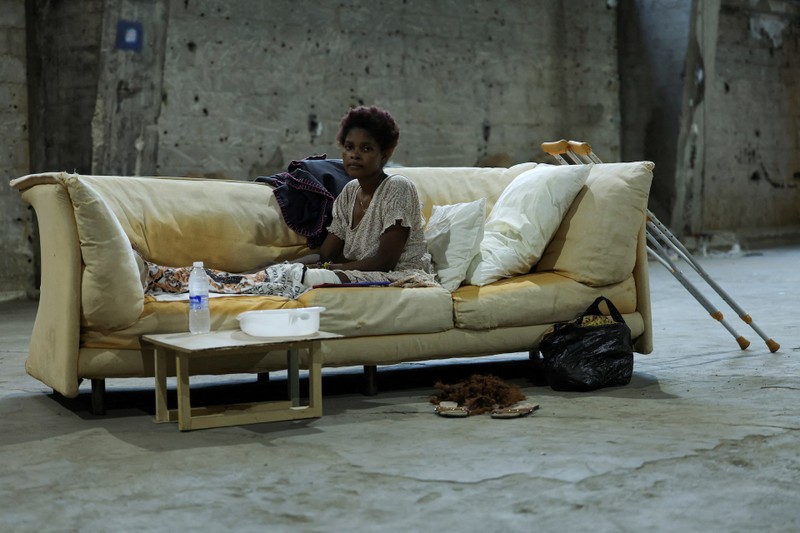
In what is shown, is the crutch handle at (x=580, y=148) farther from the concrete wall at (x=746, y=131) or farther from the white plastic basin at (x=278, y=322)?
the concrete wall at (x=746, y=131)

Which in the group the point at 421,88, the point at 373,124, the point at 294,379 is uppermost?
the point at 421,88

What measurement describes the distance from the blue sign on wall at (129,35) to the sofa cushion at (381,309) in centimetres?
425

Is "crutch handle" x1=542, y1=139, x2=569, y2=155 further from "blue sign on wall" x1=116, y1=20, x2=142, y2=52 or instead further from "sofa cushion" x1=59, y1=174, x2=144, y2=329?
"blue sign on wall" x1=116, y1=20, x2=142, y2=52

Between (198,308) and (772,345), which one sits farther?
(772,345)

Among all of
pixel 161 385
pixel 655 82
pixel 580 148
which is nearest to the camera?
pixel 161 385

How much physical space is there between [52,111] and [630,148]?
6080mm

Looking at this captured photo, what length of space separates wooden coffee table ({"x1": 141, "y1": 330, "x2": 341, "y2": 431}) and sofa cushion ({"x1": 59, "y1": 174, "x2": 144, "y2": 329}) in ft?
0.48

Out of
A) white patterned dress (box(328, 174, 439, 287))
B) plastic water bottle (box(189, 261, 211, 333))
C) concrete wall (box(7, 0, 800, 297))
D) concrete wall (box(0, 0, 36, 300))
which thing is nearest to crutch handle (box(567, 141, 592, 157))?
white patterned dress (box(328, 174, 439, 287))

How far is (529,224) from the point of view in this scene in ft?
13.6

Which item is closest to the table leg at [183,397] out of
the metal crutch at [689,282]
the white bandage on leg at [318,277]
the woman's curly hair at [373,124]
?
the white bandage on leg at [318,277]

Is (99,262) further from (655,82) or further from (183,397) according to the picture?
(655,82)

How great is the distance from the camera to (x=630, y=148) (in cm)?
1081

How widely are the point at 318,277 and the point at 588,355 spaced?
3.47 feet

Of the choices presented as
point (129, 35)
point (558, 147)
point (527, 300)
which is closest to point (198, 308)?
point (527, 300)
